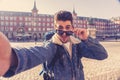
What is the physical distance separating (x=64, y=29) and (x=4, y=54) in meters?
1.07

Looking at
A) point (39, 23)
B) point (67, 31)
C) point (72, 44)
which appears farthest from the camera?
point (39, 23)

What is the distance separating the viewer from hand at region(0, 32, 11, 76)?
94 cm

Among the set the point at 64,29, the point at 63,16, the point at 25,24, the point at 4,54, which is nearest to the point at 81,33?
the point at 64,29

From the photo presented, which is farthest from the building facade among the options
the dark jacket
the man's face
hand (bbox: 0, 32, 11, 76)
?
hand (bbox: 0, 32, 11, 76)

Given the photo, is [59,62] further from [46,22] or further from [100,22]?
[100,22]

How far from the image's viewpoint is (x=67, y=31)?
1.94 m

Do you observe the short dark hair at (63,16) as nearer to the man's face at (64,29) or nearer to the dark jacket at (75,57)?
the man's face at (64,29)

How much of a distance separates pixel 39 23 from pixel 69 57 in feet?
258

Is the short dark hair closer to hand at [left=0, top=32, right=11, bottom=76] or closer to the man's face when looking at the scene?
the man's face

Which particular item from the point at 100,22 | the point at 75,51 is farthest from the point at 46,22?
the point at 75,51

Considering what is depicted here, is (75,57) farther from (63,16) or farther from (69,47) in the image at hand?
(63,16)

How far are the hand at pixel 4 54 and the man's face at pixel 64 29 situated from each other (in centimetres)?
94

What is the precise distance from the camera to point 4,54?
97 cm

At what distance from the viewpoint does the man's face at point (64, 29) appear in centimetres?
196
